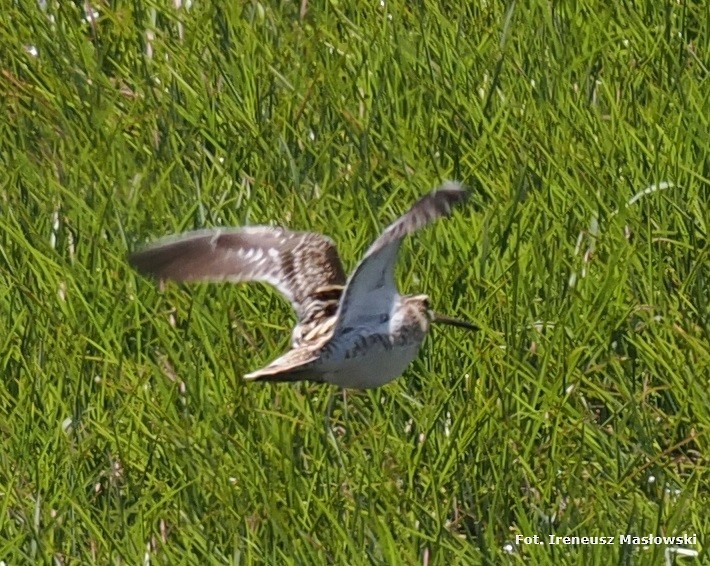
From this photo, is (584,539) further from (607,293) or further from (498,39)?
(498,39)

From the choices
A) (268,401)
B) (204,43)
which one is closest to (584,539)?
(268,401)

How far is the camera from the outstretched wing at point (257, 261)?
402 centimetres

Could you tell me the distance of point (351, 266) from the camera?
4.31 metres

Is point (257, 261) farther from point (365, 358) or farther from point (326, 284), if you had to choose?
point (365, 358)

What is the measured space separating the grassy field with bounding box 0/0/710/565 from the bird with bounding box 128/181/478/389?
0.41 feet

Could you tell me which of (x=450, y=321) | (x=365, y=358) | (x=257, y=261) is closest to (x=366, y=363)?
(x=365, y=358)

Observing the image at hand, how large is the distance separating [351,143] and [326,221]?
300mm

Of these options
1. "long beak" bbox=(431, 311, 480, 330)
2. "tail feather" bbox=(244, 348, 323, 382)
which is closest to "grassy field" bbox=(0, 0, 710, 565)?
"long beak" bbox=(431, 311, 480, 330)

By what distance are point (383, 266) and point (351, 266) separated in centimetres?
76

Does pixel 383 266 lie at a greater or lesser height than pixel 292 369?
greater

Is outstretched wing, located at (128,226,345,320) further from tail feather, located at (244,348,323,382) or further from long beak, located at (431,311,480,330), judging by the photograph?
tail feather, located at (244,348,323,382)

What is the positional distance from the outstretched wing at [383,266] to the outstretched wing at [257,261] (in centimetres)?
30

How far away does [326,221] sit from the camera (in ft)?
14.6

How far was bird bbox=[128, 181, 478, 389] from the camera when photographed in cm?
348
